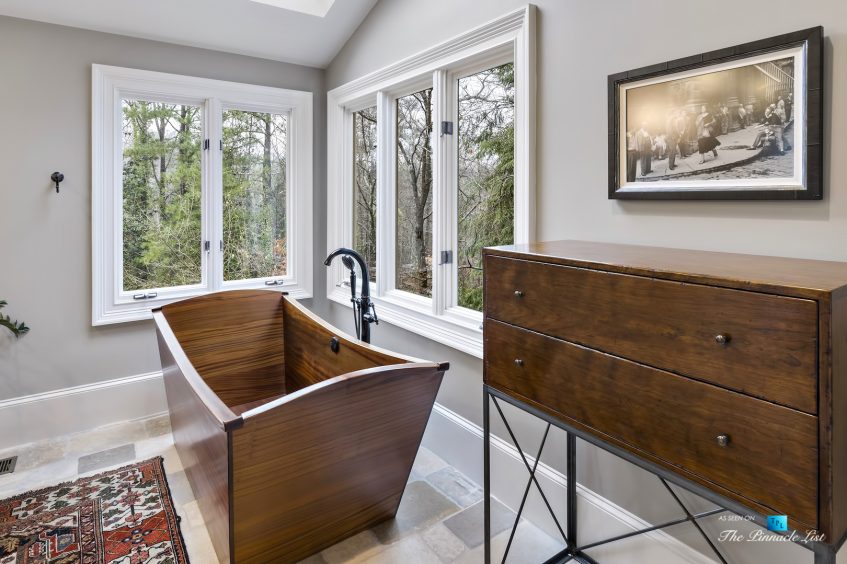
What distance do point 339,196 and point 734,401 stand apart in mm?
3112

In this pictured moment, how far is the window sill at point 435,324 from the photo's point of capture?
8.24ft

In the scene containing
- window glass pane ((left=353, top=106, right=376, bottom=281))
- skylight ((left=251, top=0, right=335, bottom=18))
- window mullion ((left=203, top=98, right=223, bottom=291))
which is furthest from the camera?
window glass pane ((left=353, top=106, right=376, bottom=281))

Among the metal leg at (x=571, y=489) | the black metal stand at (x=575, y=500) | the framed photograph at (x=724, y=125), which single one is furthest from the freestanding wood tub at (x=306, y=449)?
the framed photograph at (x=724, y=125)

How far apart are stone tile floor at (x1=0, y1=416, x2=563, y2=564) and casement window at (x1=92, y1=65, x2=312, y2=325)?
77 centimetres

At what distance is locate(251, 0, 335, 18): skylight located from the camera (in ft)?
10.2

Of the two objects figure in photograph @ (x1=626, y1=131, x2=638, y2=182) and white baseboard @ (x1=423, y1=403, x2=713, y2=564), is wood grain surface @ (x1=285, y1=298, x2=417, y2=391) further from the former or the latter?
figure in photograph @ (x1=626, y1=131, x2=638, y2=182)

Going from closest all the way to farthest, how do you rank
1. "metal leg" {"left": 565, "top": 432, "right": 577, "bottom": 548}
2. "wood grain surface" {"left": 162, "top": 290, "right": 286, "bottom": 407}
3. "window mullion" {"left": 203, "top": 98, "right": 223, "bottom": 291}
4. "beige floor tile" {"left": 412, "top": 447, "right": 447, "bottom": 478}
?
"metal leg" {"left": 565, "top": 432, "right": 577, "bottom": 548}, "beige floor tile" {"left": 412, "top": 447, "right": 447, "bottom": 478}, "wood grain surface" {"left": 162, "top": 290, "right": 286, "bottom": 407}, "window mullion" {"left": 203, "top": 98, "right": 223, "bottom": 291}

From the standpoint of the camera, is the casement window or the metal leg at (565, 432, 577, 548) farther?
the casement window

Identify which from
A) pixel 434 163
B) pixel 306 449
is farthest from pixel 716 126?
pixel 306 449

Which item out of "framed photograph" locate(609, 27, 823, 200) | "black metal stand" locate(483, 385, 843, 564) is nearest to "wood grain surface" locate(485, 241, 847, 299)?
"framed photograph" locate(609, 27, 823, 200)

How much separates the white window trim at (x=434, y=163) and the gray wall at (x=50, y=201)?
1.22 m

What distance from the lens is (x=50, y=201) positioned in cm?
295

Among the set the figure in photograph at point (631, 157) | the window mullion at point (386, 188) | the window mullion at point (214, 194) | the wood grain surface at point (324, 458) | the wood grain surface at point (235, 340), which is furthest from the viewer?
the window mullion at point (214, 194)

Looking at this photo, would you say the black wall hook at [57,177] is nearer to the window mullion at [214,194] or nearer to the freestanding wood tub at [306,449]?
the window mullion at [214,194]
